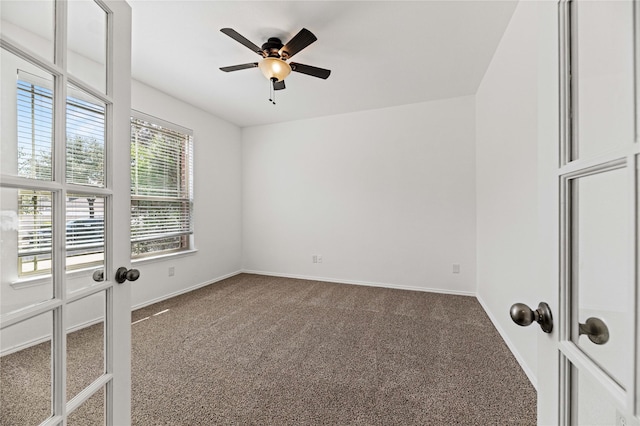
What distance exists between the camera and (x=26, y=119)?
2.22 ft

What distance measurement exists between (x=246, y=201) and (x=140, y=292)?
7.27ft

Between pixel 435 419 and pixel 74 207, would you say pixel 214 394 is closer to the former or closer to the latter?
pixel 435 419

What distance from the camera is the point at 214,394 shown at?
1.64m

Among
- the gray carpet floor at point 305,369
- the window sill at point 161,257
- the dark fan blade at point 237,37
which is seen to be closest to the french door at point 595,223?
the gray carpet floor at point 305,369

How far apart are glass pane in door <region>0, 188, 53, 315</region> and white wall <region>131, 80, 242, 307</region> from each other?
9.00 ft

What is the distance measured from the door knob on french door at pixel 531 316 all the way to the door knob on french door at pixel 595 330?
0.08 m

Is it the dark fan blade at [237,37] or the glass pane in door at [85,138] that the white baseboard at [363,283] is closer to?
the dark fan blade at [237,37]

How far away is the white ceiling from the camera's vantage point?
1.97 meters

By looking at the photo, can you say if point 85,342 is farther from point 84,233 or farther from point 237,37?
point 237,37

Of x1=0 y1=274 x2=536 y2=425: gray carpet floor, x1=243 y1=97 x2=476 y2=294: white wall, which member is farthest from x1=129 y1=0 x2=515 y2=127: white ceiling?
x1=0 y1=274 x2=536 y2=425: gray carpet floor

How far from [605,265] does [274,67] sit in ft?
8.12

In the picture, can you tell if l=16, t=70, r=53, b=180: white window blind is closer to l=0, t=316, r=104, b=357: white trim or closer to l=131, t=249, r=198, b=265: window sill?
l=0, t=316, r=104, b=357: white trim

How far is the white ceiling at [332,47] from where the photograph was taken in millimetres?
1967

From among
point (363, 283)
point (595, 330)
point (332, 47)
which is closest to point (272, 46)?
point (332, 47)
